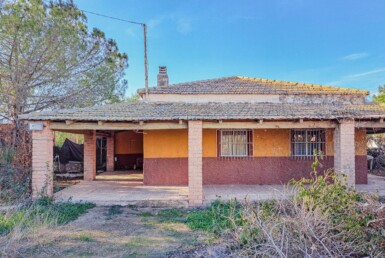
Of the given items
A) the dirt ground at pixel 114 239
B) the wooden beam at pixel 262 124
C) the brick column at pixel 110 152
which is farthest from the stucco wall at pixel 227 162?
the brick column at pixel 110 152

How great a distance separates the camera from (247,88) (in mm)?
12961

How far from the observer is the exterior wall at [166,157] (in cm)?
1177

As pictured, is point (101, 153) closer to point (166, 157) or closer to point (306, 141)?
point (166, 157)

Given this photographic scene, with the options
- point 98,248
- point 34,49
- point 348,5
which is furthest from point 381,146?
point 34,49

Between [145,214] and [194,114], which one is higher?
[194,114]

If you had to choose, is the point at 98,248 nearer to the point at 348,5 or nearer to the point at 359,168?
the point at 359,168

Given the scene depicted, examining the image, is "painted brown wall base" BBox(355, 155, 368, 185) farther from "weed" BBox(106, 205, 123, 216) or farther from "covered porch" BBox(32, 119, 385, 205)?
"weed" BBox(106, 205, 123, 216)

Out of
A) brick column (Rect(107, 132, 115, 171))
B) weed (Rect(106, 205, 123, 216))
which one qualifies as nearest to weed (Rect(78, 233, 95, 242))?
weed (Rect(106, 205, 123, 216))

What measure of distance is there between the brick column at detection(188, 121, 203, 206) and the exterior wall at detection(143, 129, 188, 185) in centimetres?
280

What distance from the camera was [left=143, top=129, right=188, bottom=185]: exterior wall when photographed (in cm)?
1177

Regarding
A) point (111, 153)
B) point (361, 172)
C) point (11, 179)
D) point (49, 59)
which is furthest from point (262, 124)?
point (111, 153)

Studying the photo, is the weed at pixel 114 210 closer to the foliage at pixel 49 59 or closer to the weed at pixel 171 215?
the weed at pixel 171 215

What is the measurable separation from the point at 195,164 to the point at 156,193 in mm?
2247

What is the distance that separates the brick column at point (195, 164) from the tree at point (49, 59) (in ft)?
26.3
